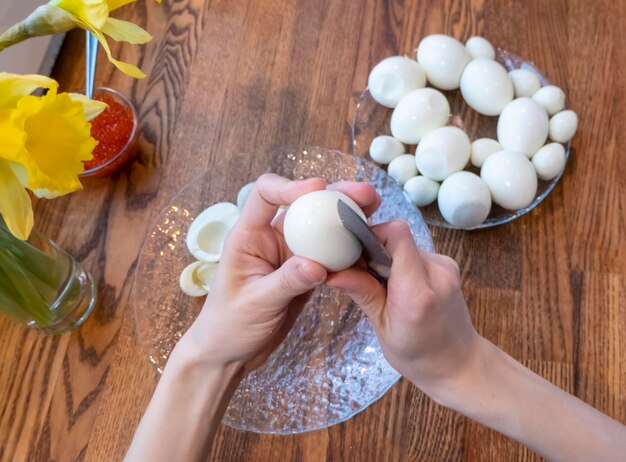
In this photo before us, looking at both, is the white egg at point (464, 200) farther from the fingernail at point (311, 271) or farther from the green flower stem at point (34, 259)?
the green flower stem at point (34, 259)

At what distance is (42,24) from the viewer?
38 cm

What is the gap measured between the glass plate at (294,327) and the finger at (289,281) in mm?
169

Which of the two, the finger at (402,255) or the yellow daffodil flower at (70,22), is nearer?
the yellow daffodil flower at (70,22)

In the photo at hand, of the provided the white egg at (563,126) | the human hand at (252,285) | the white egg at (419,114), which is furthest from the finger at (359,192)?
the white egg at (563,126)

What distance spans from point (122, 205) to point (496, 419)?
0.60 metres

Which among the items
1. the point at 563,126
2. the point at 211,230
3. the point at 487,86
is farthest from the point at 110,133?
the point at 563,126

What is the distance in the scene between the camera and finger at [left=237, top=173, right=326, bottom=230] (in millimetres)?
557

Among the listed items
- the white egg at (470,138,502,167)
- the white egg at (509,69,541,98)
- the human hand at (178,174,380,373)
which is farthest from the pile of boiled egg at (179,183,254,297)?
the white egg at (509,69,541,98)

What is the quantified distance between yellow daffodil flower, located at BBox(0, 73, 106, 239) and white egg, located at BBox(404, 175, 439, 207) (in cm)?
48

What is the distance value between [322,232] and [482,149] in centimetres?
39

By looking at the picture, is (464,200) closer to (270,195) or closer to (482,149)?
(482,149)

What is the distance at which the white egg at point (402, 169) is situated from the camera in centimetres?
79

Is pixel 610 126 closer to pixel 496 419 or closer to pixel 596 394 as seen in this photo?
pixel 596 394

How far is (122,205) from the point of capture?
843mm
